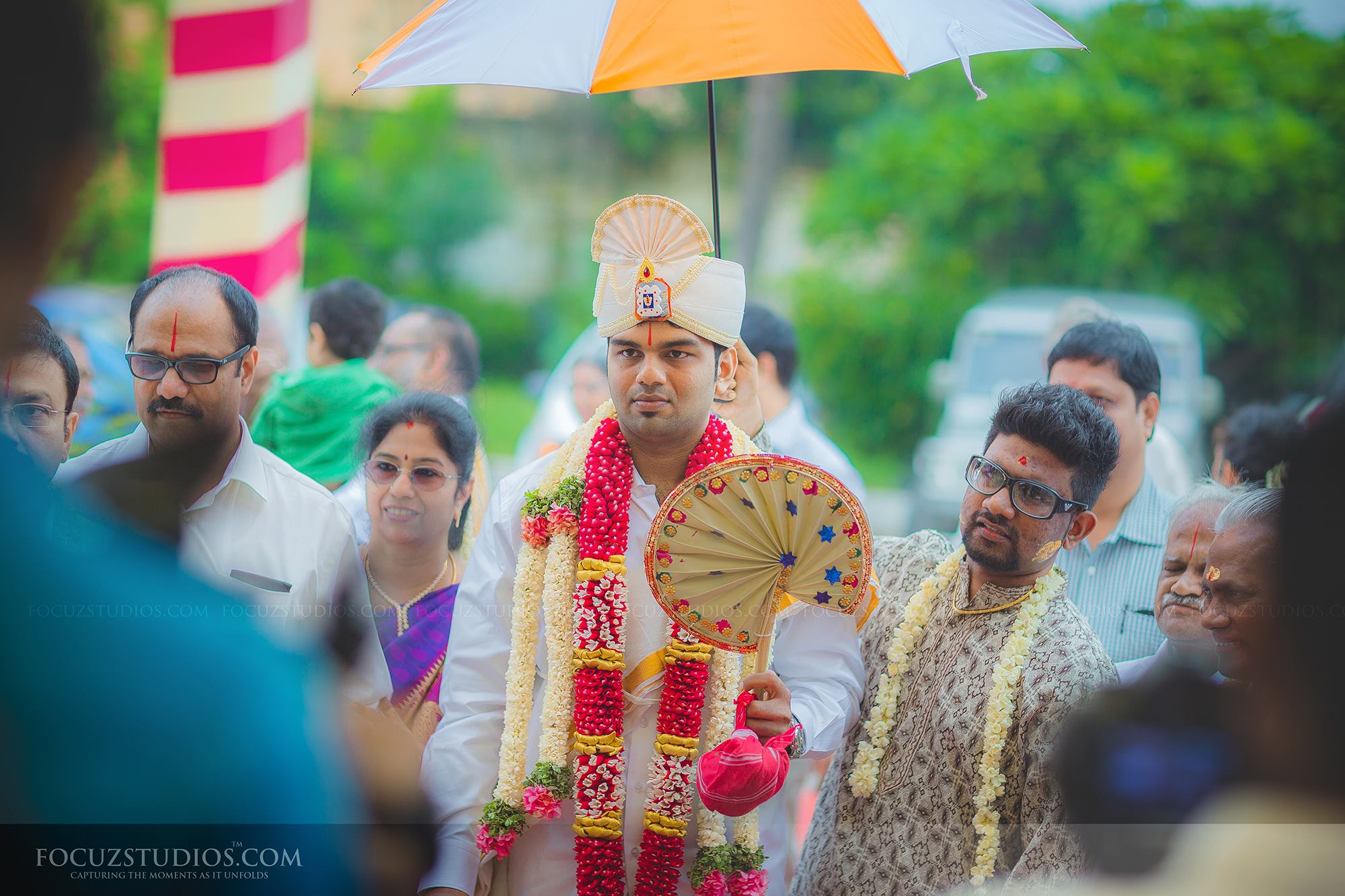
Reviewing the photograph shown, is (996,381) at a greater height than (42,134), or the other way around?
(996,381)

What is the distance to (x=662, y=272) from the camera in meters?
2.71

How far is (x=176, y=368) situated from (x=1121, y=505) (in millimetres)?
2711

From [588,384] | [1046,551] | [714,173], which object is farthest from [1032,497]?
[588,384]

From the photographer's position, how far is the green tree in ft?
42.8

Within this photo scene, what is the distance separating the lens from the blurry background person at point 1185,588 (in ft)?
9.20

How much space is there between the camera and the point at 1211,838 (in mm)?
1205

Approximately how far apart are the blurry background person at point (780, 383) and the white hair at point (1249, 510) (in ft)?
6.03

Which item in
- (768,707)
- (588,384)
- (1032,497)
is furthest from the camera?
(588,384)

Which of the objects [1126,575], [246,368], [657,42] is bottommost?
[1126,575]

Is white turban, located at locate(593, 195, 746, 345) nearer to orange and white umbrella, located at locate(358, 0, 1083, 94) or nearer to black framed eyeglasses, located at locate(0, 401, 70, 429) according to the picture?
orange and white umbrella, located at locate(358, 0, 1083, 94)

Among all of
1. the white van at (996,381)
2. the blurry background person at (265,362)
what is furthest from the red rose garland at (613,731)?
the white van at (996,381)

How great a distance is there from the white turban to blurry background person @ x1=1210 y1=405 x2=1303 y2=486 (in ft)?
6.26

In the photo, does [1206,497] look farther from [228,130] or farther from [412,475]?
[228,130]

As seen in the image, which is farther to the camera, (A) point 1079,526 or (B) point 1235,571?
(A) point 1079,526
